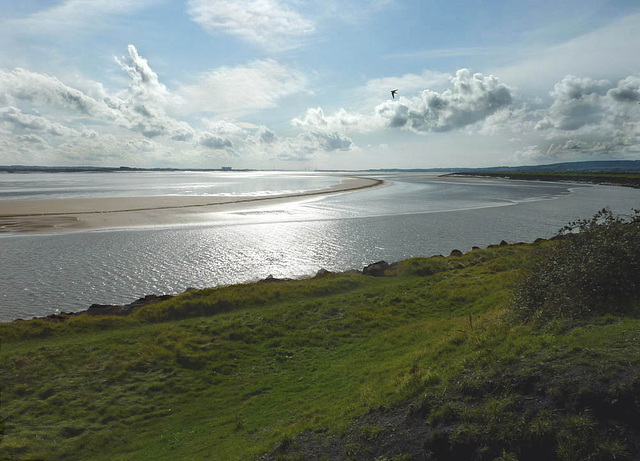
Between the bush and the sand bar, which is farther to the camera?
the sand bar

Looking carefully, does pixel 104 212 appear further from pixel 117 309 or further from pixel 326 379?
pixel 326 379

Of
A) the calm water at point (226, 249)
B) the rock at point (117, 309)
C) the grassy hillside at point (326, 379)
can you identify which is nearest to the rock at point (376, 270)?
the calm water at point (226, 249)

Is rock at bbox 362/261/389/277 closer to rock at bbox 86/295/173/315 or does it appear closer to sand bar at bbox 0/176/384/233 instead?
rock at bbox 86/295/173/315

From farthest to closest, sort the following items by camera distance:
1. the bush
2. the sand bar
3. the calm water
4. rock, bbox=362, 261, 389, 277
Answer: the sand bar, rock, bbox=362, 261, 389, 277, the calm water, the bush

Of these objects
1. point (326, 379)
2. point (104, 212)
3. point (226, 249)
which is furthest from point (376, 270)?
point (104, 212)

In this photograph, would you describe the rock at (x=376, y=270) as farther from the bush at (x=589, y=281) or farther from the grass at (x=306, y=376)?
the bush at (x=589, y=281)

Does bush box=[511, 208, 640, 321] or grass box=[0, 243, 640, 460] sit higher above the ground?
bush box=[511, 208, 640, 321]

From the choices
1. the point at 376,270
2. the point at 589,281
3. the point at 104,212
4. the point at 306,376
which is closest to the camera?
the point at 589,281

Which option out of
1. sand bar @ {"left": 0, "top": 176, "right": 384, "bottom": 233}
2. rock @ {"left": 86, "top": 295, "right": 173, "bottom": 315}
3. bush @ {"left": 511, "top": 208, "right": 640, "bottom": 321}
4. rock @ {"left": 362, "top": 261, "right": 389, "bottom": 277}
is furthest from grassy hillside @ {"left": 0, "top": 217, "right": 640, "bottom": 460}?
sand bar @ {"left": 0, "top": 176, "right": 384, "bottom": 233}
